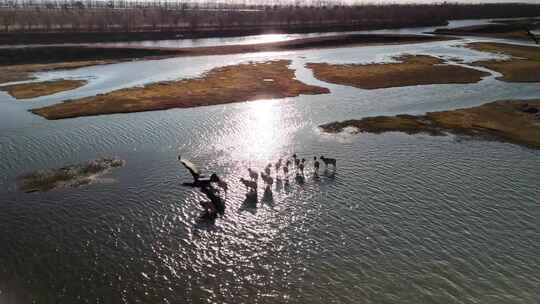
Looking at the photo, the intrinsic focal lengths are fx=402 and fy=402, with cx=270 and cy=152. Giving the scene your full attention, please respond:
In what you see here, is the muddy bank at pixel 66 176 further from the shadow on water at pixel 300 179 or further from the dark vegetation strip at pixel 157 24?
the dark vegetation strip at pixel 157 24

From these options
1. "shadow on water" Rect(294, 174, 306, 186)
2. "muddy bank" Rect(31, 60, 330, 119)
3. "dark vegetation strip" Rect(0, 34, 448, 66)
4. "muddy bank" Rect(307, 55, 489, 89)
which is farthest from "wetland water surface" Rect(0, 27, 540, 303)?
"dark vegetation strip" Rect(0, 34, 448, 66)

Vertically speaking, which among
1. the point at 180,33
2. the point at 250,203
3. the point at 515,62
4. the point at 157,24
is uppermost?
the point at 157,24

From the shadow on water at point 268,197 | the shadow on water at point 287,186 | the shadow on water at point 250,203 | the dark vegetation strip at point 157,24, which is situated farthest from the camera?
the dark vegetation strip at point 157,24

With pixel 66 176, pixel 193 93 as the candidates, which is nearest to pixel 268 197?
pixel 66 176

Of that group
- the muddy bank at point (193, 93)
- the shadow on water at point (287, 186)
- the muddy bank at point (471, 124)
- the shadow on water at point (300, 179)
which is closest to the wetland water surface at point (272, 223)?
the shadow on water at point (300, 179)

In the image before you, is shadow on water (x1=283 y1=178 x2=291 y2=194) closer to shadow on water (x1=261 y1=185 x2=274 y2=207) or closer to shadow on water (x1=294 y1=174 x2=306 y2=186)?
shadow on water (x1=294 y1=174 x2=306 y2=186)

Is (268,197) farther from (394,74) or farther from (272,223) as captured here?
(394,74)
